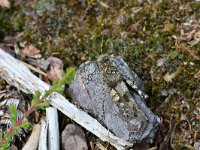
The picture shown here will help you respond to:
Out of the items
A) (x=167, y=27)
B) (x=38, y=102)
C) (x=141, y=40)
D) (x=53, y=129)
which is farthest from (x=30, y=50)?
(x=38, y=102)

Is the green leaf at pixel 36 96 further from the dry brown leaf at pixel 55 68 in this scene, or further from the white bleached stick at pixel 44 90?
the dry brown leaf at pixel 55 68

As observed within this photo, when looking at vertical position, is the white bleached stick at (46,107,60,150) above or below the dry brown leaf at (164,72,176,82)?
below

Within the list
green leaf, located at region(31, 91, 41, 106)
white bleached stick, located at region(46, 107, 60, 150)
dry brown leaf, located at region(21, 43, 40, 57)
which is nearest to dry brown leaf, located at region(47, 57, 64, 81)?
dry brown leaf, located at region(21, 43, 40, 57)

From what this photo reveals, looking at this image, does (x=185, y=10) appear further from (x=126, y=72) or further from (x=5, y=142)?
(x=5, y=142)

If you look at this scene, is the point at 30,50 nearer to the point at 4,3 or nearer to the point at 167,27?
the point at 4,3

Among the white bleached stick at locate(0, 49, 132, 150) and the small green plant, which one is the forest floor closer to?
the white bleached stick at locate(0, 49, 132, 150)

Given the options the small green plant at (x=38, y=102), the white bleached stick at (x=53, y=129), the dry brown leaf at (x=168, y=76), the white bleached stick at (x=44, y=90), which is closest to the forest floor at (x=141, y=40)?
the dry brown leaf at (x=168, y=76)
